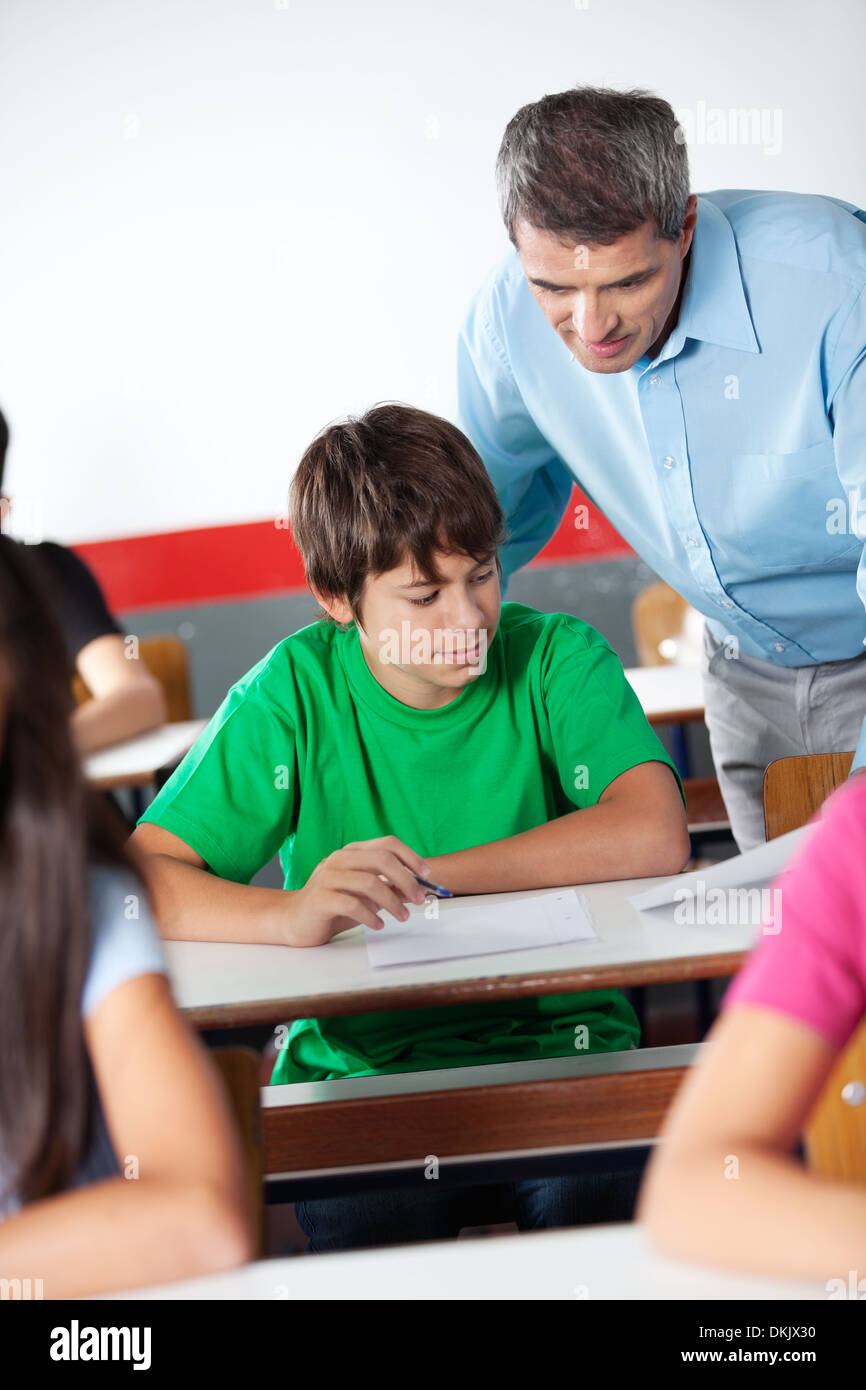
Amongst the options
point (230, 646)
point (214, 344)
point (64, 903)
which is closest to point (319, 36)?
point (214, 344)

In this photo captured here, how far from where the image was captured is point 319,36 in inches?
150

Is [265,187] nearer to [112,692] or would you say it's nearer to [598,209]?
[112,692]

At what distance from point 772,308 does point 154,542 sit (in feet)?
8.53

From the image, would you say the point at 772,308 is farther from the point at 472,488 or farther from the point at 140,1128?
the point at 140,1128

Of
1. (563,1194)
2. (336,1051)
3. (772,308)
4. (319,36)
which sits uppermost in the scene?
(319,36)

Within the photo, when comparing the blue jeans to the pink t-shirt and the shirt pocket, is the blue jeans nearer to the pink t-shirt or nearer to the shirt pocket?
the pink t-shirt

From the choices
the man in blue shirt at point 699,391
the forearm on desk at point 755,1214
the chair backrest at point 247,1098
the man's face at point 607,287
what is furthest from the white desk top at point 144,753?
the forearm on desk at point 755,1214

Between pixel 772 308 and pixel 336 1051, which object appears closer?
pixel 336 1051

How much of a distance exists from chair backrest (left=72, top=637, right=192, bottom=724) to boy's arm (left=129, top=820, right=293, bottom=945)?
1869mm

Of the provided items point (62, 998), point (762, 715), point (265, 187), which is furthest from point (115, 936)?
point (265, 187)

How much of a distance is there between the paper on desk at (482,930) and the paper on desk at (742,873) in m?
0.09

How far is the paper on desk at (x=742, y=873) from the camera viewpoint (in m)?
1.31

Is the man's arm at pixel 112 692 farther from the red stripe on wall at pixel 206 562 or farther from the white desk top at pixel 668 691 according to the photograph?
the red stripe on wall at pixel 206 562
